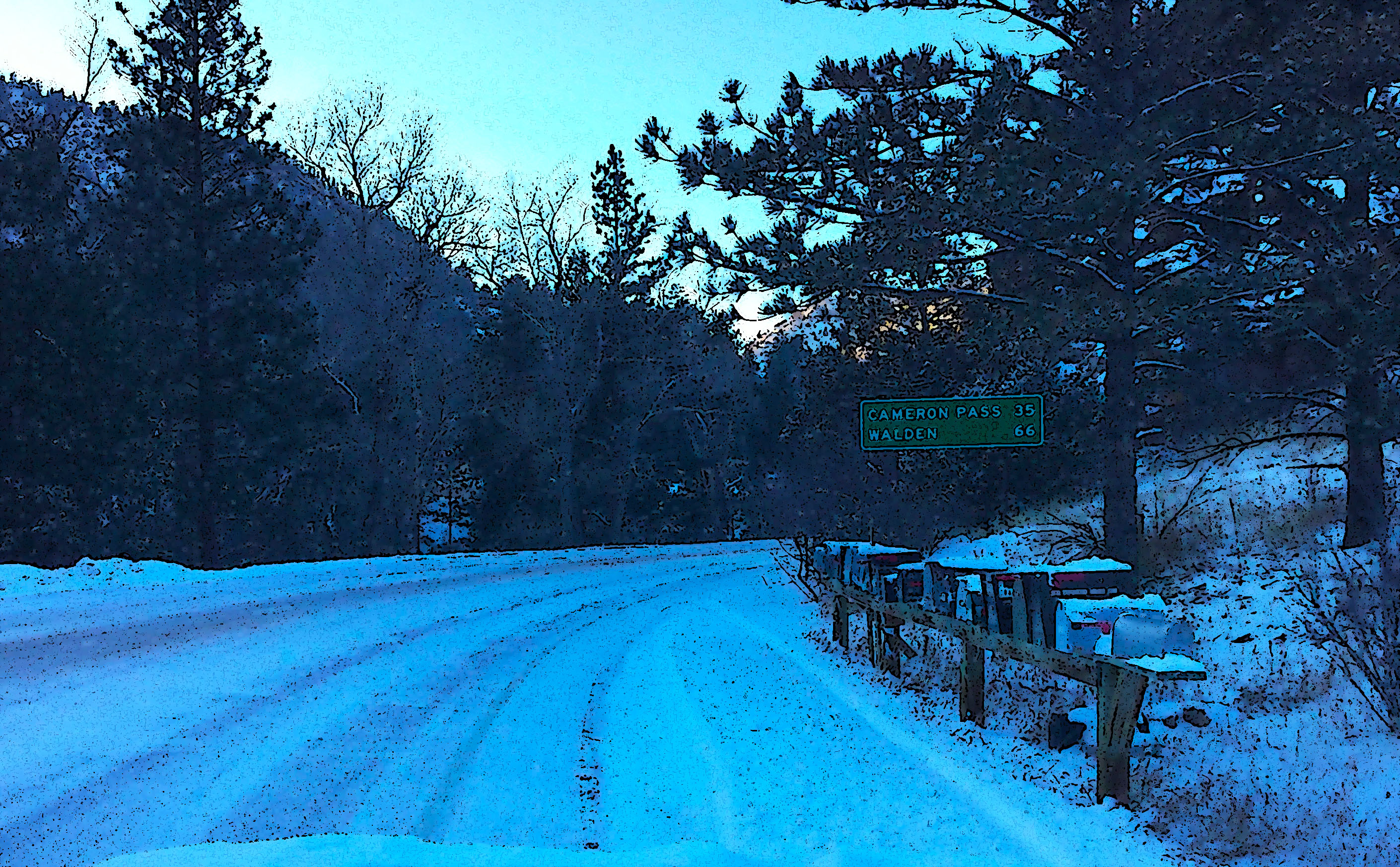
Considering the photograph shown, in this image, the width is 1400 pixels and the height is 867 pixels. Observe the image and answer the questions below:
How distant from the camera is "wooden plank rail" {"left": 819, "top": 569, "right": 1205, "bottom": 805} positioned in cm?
576

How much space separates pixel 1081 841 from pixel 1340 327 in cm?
807

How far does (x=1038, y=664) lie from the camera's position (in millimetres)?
6801

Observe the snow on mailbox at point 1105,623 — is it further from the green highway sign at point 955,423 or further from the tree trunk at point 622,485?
the tree trunk at point 622,485

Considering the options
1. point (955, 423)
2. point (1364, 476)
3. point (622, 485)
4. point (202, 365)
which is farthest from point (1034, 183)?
point (622, 485)

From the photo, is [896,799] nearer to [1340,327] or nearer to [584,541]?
[1340,327]

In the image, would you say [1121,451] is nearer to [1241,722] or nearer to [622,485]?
[1241,722]

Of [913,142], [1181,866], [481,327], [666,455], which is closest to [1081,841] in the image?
[1181,866]

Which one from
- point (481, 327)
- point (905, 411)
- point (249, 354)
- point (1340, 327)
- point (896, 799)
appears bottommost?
point (896, 799)

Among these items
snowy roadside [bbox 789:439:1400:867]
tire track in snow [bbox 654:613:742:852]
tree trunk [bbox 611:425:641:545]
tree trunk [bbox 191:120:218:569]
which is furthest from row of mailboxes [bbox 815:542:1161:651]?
tree trunk [bbox 611:425:641:545]

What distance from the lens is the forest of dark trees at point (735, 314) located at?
11.1 m

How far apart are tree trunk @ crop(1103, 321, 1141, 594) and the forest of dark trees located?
40 millimetres

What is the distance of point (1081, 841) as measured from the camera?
5336mm

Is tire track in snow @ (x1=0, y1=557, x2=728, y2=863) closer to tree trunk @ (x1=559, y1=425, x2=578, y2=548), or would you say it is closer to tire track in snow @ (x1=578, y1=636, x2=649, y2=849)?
tire track in snow @ (x1=578, y1=636, x2=649, y2=849)

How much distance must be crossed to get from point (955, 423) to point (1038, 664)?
5503 mm
